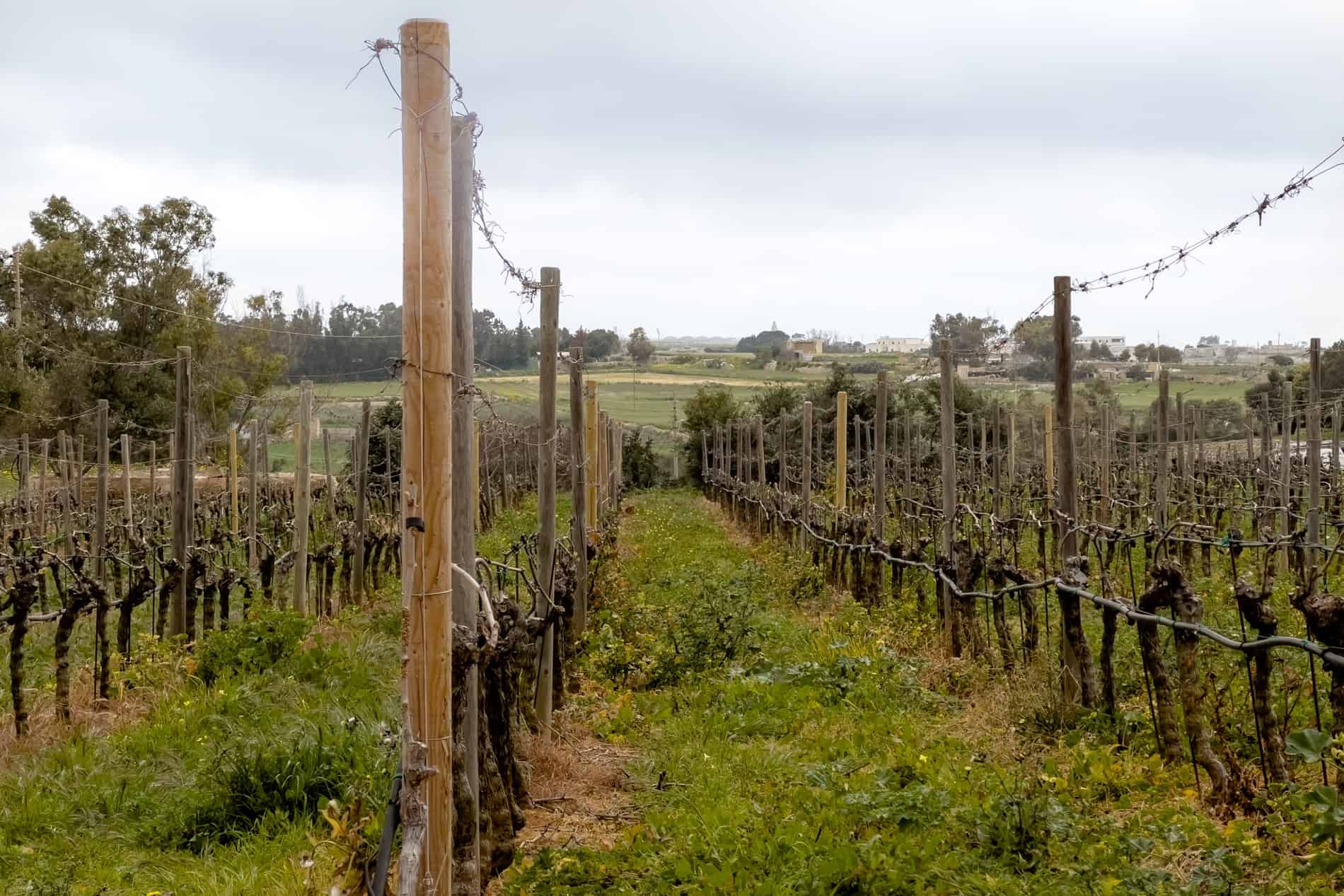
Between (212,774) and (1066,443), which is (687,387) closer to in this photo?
(1066,443)

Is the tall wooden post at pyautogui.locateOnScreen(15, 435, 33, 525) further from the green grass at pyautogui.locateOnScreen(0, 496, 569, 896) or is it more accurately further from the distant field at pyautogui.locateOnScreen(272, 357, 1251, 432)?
the distant field at pyautogui.locateOnScreen(272, 357, 1251, 432)

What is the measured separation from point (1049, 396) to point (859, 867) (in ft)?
166

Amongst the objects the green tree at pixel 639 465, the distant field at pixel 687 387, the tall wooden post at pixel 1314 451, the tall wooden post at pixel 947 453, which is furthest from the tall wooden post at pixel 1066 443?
the distant field at pixel 687 387

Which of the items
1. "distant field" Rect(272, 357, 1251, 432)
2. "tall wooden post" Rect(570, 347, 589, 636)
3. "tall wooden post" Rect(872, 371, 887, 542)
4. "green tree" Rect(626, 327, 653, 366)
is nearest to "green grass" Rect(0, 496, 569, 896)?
"tall wooden post" Rect(570, 347, 589, 636)

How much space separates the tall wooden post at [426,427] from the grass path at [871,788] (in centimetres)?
159

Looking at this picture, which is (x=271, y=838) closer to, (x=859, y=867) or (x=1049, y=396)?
(x=859, y=867)

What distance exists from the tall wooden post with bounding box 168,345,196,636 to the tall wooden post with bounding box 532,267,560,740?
3834 mm

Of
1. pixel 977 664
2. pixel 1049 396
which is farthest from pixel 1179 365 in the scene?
pixel 977 664

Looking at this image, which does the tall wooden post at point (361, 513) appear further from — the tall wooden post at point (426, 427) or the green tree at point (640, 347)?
the green tree at point (640, 347)

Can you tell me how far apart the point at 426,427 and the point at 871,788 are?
3241 millimetres

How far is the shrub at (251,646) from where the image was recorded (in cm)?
909

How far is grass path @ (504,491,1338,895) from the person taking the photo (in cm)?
455

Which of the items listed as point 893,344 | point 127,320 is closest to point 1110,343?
point 893,344

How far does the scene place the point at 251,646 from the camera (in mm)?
9219
